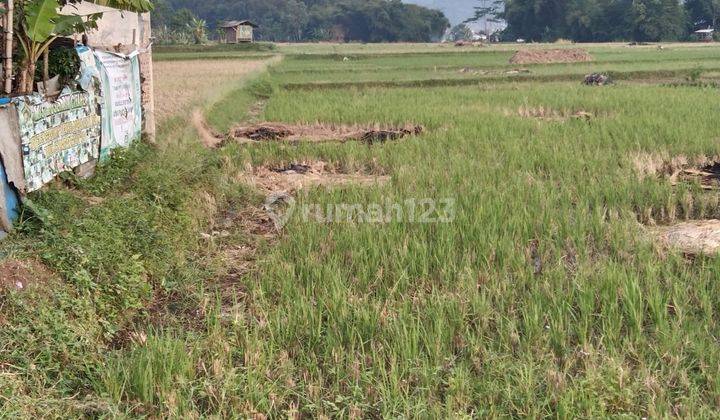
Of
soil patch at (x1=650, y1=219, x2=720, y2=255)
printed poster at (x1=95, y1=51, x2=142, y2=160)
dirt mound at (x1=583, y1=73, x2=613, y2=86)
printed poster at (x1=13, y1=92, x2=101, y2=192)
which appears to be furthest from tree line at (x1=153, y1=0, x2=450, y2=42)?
soil patch at (x1=650, y1=219, x2=720, y2=255)

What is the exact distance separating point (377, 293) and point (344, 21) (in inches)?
3245

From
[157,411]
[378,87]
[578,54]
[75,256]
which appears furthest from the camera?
[578,54]

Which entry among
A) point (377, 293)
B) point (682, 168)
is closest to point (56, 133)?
point (377, 293)

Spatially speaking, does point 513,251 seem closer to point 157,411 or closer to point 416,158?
point 157,411

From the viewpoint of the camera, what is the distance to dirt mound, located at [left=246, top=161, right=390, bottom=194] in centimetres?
676

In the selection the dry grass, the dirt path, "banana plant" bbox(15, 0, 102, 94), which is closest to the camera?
"banana plant" bbox(15, 0, 102, 94)

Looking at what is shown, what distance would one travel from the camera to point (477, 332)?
3.15 metres

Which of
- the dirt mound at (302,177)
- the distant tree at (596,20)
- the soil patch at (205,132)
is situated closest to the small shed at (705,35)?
the distant tree at (596,20)

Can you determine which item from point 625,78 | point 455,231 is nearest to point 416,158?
point 455,231

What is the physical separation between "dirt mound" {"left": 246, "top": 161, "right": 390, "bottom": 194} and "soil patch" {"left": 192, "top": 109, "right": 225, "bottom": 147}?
2.30 m

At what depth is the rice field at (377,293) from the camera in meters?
2.63

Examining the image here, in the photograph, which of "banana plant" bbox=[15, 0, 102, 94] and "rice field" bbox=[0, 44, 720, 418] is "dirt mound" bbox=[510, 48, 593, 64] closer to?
"rice field" bbox=[0, 44, 720, 418]

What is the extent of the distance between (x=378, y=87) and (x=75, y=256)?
1517 centimetres

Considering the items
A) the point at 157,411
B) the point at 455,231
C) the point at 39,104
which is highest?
the point at 39,104
